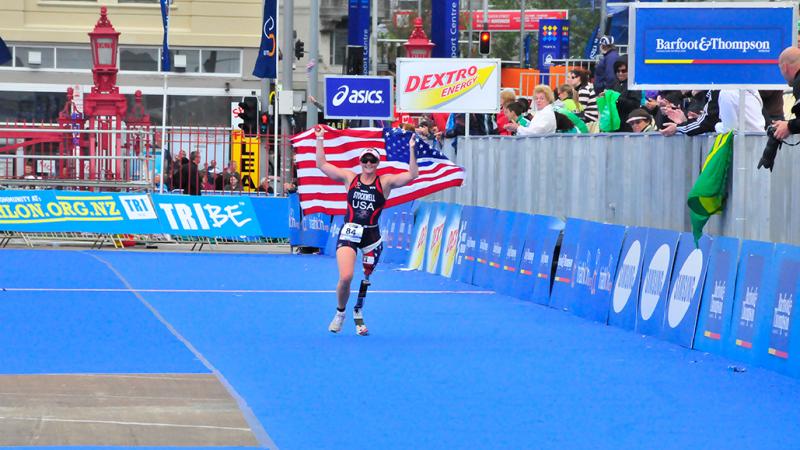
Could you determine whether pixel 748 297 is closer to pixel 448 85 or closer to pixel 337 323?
pixel 337 323

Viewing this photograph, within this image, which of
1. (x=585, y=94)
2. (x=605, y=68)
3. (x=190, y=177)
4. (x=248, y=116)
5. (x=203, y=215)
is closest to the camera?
(x=585, y=94)

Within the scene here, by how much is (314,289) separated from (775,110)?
758 centimetres

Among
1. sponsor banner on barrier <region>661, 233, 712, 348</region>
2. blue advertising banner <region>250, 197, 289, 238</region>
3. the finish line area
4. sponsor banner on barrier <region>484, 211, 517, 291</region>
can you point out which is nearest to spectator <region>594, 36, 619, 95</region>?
sponsor banner on barrier <region>484, 211, 517, 291</region>

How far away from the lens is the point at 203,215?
3216cm

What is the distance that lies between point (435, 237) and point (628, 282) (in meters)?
8.77

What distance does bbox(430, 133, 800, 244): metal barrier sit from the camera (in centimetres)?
1460

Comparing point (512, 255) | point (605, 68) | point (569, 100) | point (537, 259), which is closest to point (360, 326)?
point (537, 259)

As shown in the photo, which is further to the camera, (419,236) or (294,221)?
(294,221)

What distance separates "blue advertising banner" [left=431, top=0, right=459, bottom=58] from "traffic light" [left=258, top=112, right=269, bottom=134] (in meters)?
4.76

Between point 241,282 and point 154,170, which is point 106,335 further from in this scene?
point 154,170

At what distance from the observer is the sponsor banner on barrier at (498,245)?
72.4 feet

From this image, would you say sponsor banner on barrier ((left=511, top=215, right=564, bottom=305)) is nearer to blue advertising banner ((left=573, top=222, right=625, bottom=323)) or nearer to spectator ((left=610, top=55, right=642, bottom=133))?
blue advertising banner ((left=573, top=222, right=625, bottom=323))

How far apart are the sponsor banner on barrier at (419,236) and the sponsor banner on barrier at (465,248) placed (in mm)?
2056

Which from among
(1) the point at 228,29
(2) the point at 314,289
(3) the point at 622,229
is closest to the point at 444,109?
(2) the point at 314,289
